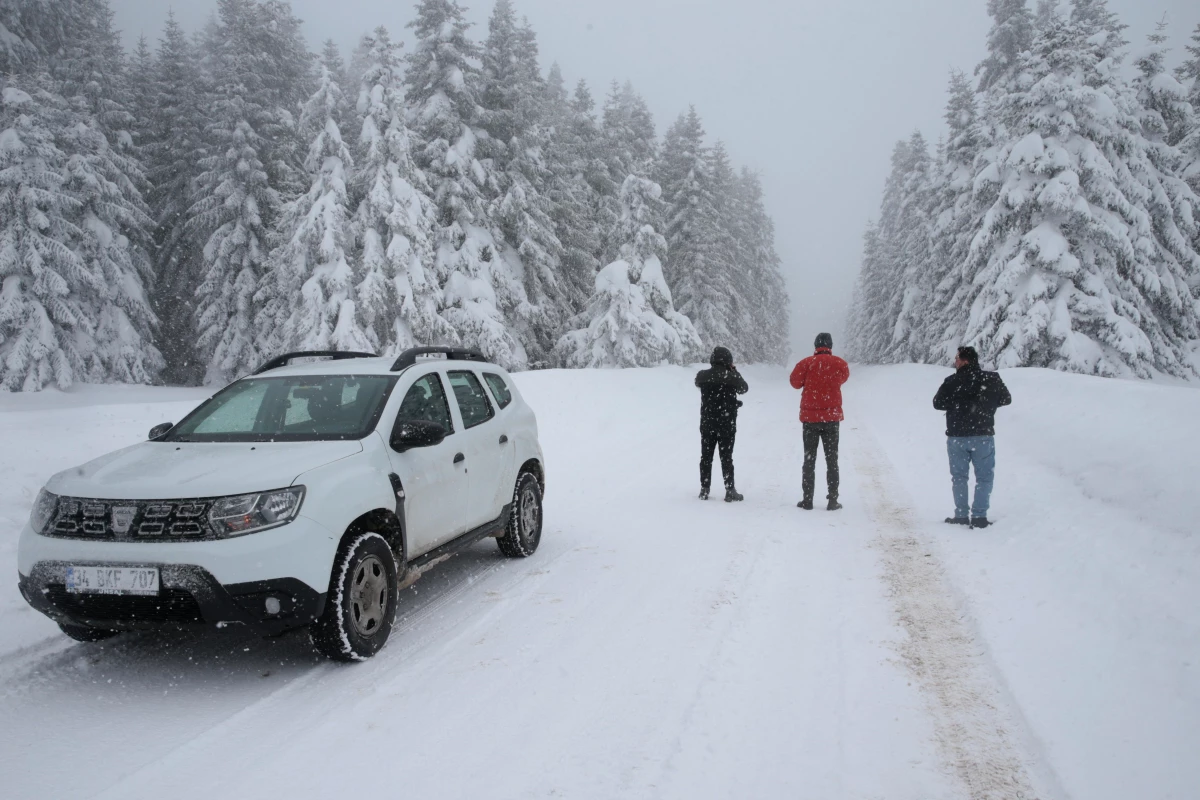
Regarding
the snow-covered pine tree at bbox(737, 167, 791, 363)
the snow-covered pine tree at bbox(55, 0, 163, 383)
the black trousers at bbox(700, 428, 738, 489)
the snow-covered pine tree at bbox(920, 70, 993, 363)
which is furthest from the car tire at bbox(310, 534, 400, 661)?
the snow-covered pine tree at bbox(737, 167, 791, 363)

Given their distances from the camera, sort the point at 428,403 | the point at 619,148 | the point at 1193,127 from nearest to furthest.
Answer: the point at 428,403
the point at 1193,127
the point at 619,148

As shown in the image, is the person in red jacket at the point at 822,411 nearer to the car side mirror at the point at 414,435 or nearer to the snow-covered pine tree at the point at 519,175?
the car side mirror at the point at 414,435

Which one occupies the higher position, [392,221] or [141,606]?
[392,221]

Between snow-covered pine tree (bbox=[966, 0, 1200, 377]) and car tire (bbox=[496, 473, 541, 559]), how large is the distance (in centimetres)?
1790

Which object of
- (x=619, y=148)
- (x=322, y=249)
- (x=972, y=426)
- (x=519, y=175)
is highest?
(x=619, y=148)

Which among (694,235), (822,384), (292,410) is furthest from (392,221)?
(694,235)

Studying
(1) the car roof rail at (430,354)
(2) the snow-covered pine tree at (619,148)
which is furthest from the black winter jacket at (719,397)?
(2) the snow-covered pine tree at (619,148)

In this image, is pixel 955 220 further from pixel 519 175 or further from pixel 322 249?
pixel 322 249

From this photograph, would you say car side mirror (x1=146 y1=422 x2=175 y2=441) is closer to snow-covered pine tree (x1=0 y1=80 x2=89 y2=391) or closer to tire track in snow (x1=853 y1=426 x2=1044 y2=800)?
tire track in snow (x1=853 y1=426 x2=1044 y2=800)

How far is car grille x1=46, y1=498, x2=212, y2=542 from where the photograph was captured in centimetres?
372

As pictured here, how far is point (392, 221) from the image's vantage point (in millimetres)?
20688

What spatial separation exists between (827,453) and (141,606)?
23.7 feet

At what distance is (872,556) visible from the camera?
648cm

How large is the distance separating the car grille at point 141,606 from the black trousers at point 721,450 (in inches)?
254
